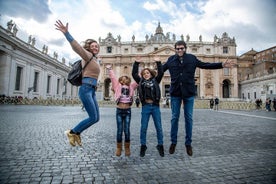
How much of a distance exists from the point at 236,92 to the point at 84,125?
54171 millimetres

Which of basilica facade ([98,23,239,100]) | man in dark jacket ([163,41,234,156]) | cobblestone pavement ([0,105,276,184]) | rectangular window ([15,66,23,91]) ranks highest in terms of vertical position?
basilica facade ([98,23,239,100])

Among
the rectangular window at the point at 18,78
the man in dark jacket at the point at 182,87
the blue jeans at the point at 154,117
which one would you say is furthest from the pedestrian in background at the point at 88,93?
the rectangular window at the point at 18,78

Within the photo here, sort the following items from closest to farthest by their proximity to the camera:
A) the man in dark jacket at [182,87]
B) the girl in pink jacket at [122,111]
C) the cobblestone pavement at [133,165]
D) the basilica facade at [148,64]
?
the cobblestone pavement at [133,165], the girl in pink jacket at [122,111], the man in dark jacket at [182,87], the basilica facade at [148,64]

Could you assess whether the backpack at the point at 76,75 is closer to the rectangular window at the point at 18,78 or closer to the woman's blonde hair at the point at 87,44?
the woman's blonde hair at the point at 87,44

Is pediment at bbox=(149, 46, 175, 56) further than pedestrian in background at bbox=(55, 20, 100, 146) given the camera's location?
Yes

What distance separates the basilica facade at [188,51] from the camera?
49.3m

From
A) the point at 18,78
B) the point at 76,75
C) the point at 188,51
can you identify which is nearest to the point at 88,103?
the point at 76,75

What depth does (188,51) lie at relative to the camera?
5109 cm

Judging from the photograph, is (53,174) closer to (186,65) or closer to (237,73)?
(186,65)

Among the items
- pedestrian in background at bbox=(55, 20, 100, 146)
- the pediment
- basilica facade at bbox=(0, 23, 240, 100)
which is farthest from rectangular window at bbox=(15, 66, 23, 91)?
the pediment

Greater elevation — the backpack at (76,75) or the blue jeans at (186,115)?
the backpack at (76,75)

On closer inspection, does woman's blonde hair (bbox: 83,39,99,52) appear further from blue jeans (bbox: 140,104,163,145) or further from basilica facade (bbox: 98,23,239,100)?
basilica facade (bbox: 98,23,239,100)

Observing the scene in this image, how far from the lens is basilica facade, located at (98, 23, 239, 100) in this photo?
49.3m

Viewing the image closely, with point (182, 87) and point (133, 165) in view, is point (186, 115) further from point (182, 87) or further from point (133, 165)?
point (133, 165)
